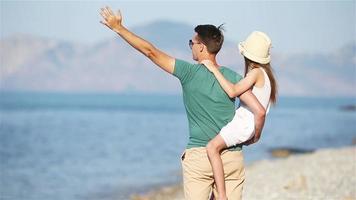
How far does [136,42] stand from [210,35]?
0.55 meters

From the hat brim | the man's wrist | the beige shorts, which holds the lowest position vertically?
the beige shorts

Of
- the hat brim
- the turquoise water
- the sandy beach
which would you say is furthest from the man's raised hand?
the turquoise water

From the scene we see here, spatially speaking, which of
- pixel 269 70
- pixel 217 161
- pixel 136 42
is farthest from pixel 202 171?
pixel 136 42

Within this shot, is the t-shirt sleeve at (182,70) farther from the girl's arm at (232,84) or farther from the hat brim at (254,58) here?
the hat brim at (254,58)

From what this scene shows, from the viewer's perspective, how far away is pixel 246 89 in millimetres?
5629

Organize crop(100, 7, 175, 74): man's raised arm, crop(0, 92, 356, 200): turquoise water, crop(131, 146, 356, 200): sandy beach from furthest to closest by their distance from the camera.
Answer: crop(0, 92, 356, 200): turquoise water
crop(131, 146, 356, 200): sandy beach
crop(100, 7, 175, 74): man's raised arm

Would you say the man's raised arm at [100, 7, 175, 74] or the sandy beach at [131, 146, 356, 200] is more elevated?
the man's raised arm at [100, 7, 175, 74]

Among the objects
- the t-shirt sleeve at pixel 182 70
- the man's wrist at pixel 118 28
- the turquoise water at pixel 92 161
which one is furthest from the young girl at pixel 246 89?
the turquoise water at pixel 92 161

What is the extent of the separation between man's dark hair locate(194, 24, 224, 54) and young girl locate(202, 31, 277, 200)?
5.3 inches

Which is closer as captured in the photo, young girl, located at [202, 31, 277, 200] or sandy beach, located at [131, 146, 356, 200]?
young girl, located at [202, 31, 277, 200]

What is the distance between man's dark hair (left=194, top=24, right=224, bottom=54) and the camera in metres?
5.61

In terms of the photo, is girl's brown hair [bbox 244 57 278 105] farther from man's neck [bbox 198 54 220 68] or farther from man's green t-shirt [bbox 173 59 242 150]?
man's neck [bbox 198 54 220 68]

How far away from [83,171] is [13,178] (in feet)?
8.19

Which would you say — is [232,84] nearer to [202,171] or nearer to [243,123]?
[243,123]
